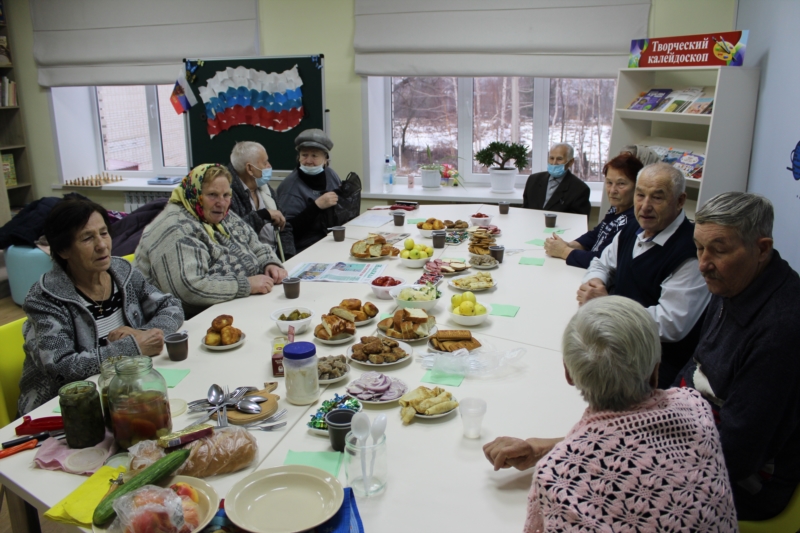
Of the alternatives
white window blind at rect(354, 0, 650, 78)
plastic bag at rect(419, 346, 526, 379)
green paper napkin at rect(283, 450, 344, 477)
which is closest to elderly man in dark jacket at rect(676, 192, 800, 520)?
plastic bag at rect(419, 346, 526, 379)

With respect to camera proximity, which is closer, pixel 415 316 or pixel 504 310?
pixel 415 316

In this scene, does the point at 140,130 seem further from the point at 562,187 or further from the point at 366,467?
the point at 366,467

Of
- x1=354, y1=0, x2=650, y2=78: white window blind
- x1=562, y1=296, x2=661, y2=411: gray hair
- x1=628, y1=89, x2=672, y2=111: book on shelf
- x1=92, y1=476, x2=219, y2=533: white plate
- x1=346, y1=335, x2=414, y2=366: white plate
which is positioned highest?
x1=354, y1=0, x2=650, y2=78: white window blind

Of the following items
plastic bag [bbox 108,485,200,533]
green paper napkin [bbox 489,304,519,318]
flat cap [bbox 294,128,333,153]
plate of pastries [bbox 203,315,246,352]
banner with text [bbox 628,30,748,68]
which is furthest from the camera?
flat cap [bbox 294,128,333,153]

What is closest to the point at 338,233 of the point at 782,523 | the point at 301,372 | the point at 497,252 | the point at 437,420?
the point at 497,252

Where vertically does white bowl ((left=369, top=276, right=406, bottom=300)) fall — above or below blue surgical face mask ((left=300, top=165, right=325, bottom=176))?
below

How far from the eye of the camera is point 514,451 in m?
1.39

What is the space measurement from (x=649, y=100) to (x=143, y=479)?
14.6 feet

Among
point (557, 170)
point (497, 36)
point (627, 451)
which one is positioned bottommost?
A: point (627, 451)

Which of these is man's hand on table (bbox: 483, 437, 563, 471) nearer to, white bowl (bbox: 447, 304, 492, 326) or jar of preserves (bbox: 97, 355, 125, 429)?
white bowl (bbox: 447, 304, 492, 326)

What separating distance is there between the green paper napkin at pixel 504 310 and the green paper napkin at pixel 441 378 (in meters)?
0.60

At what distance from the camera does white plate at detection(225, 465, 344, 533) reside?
4.05 feet

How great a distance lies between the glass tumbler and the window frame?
4.47m

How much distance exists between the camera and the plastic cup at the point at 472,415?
153cm
